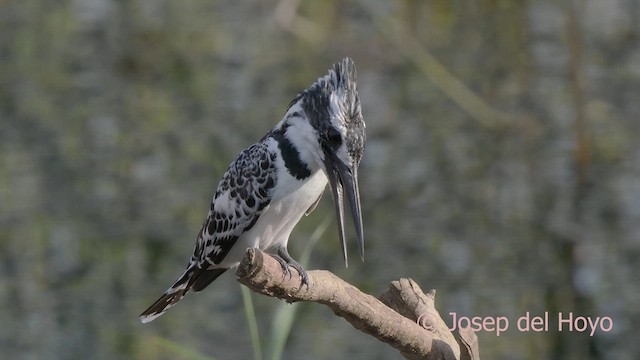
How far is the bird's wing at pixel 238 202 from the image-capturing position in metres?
2.15

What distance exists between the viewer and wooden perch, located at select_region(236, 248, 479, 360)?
1717mm

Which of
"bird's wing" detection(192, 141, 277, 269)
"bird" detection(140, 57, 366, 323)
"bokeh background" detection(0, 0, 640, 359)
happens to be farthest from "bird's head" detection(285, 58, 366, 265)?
"bokeh background" detection(0, 0, 640, 359)

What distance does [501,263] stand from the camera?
3.40 metres

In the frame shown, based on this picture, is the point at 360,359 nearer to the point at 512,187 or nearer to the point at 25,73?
the point at 512,187

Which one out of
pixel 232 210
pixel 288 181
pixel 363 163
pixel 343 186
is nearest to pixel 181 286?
pixel 232 210

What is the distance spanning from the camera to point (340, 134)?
195 cm

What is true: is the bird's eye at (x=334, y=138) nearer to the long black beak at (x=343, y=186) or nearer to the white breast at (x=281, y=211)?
the long black beak at (x=343, y=186)

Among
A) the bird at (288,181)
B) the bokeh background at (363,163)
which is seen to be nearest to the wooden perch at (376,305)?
the bird at (288,181)

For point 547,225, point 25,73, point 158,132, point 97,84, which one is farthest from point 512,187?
point 25,73

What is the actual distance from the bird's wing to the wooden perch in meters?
0.32

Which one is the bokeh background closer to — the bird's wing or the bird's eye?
the bird's wing

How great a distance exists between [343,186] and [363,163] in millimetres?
1414

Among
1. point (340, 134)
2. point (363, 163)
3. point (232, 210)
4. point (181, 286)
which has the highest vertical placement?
point (363, 163)

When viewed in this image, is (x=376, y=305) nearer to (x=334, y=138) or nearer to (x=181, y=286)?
(x=334, y=138)
